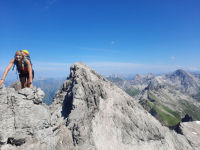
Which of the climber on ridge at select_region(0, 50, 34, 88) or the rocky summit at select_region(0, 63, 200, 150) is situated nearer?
the climber on ridge at select_region(0, 50, 34, 88)

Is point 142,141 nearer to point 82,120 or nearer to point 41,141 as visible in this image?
point 82,120

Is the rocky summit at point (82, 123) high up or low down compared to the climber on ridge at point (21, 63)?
down

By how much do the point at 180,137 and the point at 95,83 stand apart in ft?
174

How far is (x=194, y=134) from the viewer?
67.1m

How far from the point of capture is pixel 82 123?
130 feet

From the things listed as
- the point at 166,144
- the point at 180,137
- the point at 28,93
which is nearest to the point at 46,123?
the point at 28,93

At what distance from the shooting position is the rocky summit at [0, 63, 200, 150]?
654 inches

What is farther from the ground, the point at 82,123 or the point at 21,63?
the point at 21,63

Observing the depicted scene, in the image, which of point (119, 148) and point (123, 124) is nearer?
point (119, 148)

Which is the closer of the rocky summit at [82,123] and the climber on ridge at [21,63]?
the climber on ridge at [21,63]

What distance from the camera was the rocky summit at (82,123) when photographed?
1661 centimetres

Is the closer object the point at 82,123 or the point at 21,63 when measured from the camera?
the point at 21,63

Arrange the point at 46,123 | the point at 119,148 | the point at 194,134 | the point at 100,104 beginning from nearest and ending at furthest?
the point at 46,123 < the point at 119,148 < the point at 100,104 < the point at 194,134

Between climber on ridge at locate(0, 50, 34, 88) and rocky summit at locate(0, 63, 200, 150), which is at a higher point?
climber on ridge at locate(0, 50, 34, 88)
